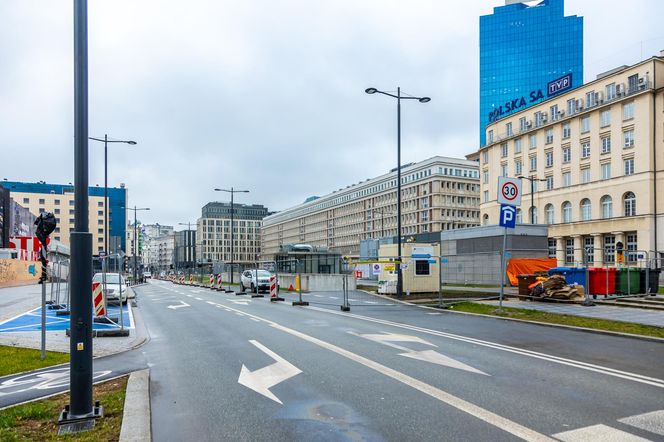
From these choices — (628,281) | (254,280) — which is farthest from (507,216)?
(254,280)

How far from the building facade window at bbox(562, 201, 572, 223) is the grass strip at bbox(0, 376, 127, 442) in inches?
2753

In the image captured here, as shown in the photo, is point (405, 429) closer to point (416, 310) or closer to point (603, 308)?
point (416, 310)

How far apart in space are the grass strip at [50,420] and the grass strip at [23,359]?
2386 millimetres

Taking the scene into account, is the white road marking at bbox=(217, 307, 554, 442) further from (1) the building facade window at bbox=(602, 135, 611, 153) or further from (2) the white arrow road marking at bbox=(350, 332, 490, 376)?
(1) the building facade window at bbox=(602, 135, 611, 153)

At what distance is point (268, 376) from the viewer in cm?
755

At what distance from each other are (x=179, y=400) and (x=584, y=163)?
68337 millimetres

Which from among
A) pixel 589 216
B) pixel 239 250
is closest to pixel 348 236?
pixel 239 250

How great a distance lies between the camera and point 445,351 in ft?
31.2

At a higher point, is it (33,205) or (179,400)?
(33,205)

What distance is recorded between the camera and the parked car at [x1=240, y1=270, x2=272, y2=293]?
109 ft

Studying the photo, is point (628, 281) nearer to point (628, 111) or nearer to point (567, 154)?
point (628, 111)

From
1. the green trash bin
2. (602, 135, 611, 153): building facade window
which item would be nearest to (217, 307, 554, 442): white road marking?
the green trash bin

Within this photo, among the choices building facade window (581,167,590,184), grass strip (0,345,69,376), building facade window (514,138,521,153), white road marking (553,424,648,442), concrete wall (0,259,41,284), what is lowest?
concrete wall (0,259,41,284)

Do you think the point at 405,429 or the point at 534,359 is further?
the point at 534,359
